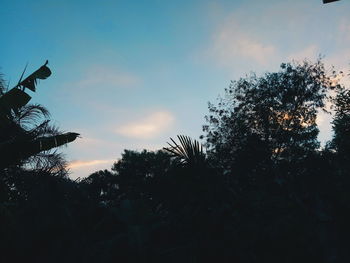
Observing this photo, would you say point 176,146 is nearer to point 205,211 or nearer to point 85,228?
point 205,211

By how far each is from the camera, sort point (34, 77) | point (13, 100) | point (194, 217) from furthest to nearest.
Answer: point (34, 77)
point (13, 100)
point (194, 217)

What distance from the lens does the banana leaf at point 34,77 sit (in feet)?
25.3

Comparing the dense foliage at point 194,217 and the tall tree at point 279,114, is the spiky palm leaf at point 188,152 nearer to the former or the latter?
the dense foliage at point 194,217

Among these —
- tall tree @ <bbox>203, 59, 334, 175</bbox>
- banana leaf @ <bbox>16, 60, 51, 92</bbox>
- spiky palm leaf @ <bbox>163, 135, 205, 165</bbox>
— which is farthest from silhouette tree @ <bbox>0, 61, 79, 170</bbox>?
tall tree @ <bbox>203, 59, 334, 175</bbox>

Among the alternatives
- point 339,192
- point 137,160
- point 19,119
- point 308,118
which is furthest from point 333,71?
point 137,160

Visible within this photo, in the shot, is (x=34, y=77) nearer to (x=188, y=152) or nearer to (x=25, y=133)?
(x=25, y=133)

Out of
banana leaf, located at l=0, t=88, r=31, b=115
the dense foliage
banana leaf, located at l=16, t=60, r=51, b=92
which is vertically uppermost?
banana leaf, located at l=16, t=60, r=51, b=92

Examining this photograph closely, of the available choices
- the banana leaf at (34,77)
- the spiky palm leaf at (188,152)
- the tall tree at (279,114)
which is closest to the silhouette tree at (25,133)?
the banana leaf at (34,77)

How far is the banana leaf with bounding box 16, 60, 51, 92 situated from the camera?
7.70 m

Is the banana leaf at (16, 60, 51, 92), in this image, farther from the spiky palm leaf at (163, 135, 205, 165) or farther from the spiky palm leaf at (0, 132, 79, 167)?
the spiky palm leaf at (163, 135, 205, 165)

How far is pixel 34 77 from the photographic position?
7836mm

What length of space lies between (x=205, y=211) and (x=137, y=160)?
40.5 m

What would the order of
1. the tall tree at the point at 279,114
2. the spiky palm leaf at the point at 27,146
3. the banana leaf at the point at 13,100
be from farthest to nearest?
the tall tree at the point at 279,114
the spiky palm leaf at the point at 27,146
the banana leaf at the point at 13,100

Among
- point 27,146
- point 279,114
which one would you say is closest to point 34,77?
point 27,146
